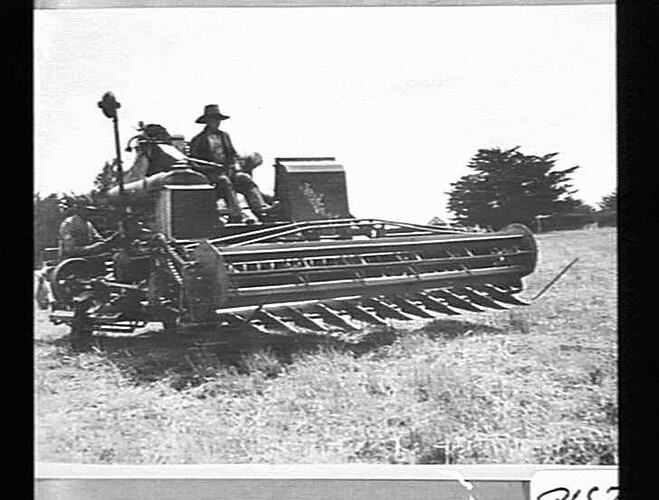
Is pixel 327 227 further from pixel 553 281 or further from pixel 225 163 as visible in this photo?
pixel 553 281

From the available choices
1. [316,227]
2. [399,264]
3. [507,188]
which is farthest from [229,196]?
[507,188]

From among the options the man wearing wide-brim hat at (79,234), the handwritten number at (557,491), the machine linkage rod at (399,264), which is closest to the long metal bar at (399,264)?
the machine linkage rod at (399,264)

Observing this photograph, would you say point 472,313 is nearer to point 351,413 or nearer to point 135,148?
point 351,413

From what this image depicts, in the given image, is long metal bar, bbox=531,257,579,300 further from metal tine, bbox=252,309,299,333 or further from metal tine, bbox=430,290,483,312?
metal tine, bbox=252,309,299,333

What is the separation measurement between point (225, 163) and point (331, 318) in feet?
0.69

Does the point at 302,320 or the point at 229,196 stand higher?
the point at 229,196

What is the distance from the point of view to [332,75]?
115 centimetres

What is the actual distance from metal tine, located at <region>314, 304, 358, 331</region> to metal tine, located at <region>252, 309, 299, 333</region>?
0.03 m

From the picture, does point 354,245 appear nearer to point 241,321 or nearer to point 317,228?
point 317,228

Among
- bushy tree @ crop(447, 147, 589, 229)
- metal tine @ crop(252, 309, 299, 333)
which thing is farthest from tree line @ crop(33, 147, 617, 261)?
metal tine @ crop(252, 309, 299, 333)

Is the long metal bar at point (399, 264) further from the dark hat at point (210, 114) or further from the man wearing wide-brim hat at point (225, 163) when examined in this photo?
the dark hat at point (210, 114)

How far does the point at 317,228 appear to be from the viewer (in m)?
1.15

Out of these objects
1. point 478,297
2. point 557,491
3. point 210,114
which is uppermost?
point 210,114

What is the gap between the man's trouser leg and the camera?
115 cm
